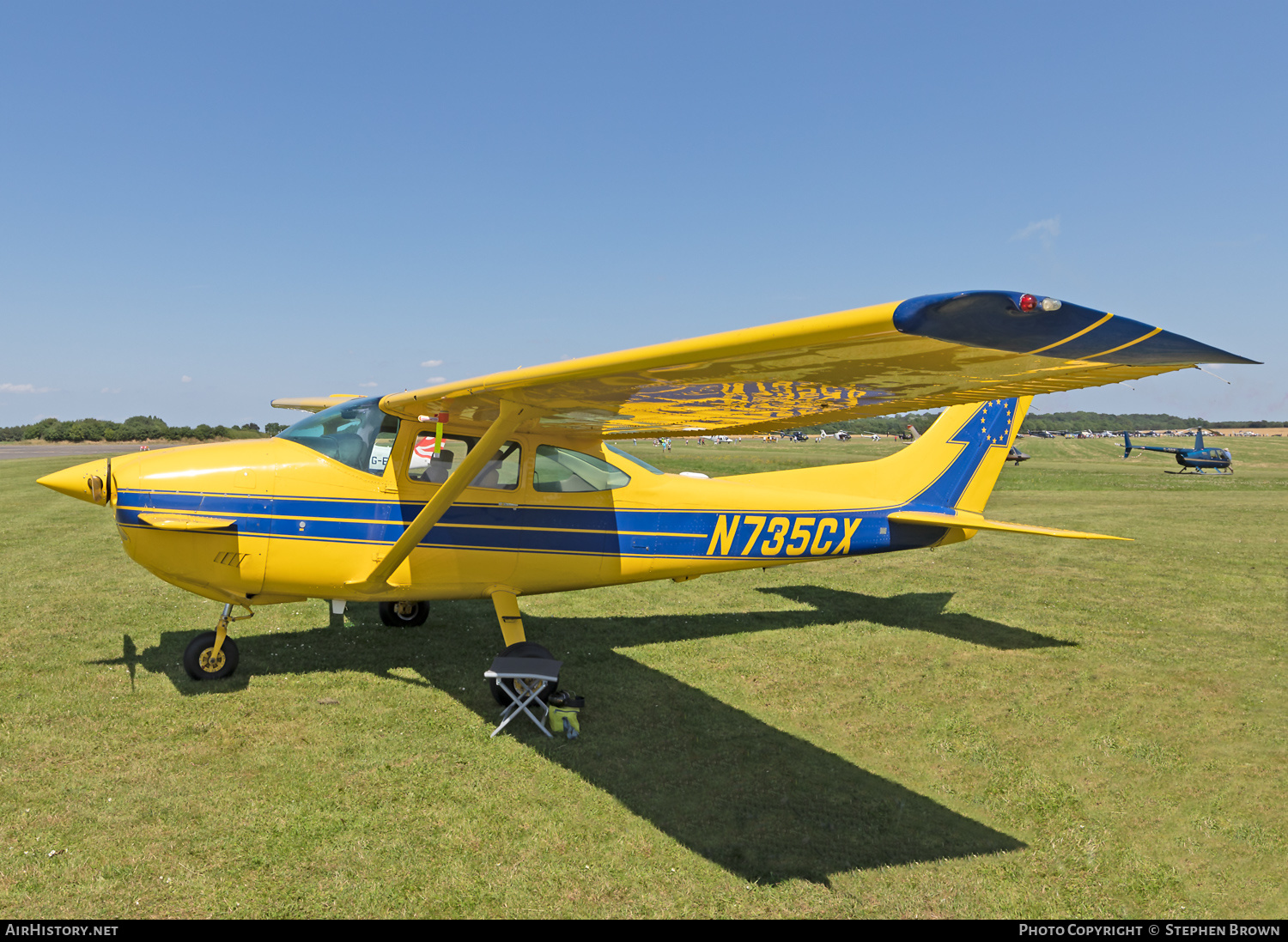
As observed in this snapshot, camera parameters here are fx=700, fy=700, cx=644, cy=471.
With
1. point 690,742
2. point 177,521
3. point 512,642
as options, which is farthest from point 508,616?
point 177,521

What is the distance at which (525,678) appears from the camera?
561 centimetres

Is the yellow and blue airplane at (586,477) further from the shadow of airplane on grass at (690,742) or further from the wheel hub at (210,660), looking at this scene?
the shadow of airplane on grass at (690,742)

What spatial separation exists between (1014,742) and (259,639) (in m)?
7.25

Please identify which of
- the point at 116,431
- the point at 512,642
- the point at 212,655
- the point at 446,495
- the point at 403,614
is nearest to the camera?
the point at 446,495

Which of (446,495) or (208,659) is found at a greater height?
(446,495)

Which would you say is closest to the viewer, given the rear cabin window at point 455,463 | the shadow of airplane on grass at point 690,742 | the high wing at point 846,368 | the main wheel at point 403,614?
the high wing at point 846,368

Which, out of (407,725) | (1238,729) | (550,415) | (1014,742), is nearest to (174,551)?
(407,725)

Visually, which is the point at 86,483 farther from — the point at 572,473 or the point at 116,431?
the point at 116,431

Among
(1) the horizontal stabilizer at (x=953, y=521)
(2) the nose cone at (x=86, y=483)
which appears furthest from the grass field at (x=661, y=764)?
(2) the nose cone at (x=86, y=483)

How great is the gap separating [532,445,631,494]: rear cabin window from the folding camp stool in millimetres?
1715

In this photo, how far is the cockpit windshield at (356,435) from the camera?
6.10 metres

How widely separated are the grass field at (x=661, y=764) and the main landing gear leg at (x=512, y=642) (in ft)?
0.73

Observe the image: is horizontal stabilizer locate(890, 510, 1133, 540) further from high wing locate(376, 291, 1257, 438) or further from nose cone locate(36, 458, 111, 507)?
nose cone locate(36, 458, 111, 507)

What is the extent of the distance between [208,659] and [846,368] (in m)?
5.98
